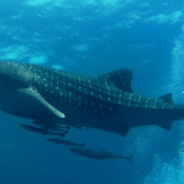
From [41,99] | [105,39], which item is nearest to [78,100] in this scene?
[41,99]

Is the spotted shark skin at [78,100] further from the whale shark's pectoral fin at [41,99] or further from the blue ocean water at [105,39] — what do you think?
the blue ocean water at [105,39]

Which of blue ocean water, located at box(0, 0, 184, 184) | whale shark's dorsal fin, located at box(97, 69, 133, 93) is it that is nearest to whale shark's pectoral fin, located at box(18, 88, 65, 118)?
whale shark's dorsal fin, located at box(97, 69, 133, 93)

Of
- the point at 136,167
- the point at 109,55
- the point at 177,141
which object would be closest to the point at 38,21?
the point at 109,55

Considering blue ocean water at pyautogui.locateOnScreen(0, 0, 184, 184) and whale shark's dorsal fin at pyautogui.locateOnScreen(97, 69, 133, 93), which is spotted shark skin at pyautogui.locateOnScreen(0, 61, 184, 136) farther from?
blue ocean water at pyautogui.locateOnScreen(0, 0, 184, 184)

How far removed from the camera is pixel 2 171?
1935 inches

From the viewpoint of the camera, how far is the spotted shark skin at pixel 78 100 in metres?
4.98

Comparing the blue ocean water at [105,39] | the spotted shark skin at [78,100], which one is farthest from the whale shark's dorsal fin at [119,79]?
the blue ocean water at [105,39]

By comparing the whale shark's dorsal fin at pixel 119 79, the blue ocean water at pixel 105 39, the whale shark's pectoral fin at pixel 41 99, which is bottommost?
the whale shark's pectoral fin at pixel 41 99

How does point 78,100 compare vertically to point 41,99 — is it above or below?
above

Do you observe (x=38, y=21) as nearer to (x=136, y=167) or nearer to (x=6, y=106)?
(x=6, y=106)

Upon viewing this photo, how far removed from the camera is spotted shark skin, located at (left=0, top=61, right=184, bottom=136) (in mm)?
4977

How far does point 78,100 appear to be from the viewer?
560 cm

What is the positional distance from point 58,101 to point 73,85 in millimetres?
703

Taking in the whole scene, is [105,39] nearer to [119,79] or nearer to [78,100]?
[119,79]
